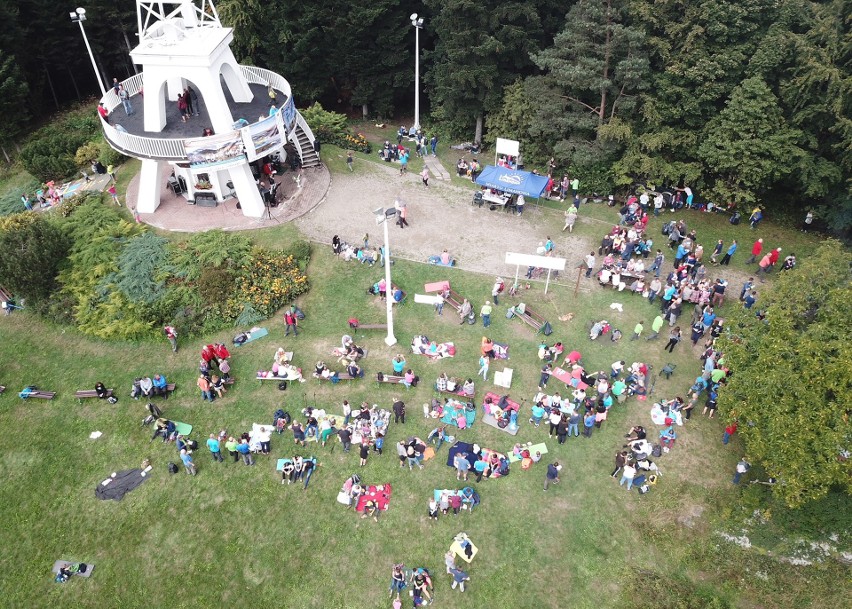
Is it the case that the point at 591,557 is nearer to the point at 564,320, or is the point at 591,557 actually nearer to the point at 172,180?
the point at 564,320

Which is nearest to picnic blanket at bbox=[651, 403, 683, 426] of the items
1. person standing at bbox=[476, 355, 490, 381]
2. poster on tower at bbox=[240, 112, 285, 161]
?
person standing at bbox=[476, 355, 490, 381]

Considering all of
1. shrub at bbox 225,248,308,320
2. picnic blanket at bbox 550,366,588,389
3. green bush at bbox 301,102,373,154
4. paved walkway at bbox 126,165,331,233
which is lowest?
picnic blanket at bbox 550,366,588,389

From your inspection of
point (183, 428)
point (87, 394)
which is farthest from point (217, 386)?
point (87, 394)

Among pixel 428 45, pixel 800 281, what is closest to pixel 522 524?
pixel 800 281

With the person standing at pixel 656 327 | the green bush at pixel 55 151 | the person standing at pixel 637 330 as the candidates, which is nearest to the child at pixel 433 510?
the person standing at pixel 637 330

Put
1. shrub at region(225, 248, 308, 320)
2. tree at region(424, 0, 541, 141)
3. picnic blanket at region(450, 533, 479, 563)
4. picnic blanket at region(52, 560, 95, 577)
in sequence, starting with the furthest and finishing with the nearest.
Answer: tree at region(424, 0, 541, 141) → shrub at region(225, 248, 308, 320) → picnic blanket at region(52, 560, 95, 577) → picnic blanket at region(450, 533, 479, 563)

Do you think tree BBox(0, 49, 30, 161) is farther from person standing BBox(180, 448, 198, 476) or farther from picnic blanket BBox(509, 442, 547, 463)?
picnic blanket BBox(509, 442, 547, 463)

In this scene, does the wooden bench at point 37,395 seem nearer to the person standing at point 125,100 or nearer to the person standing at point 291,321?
the person standing at point 291,321
